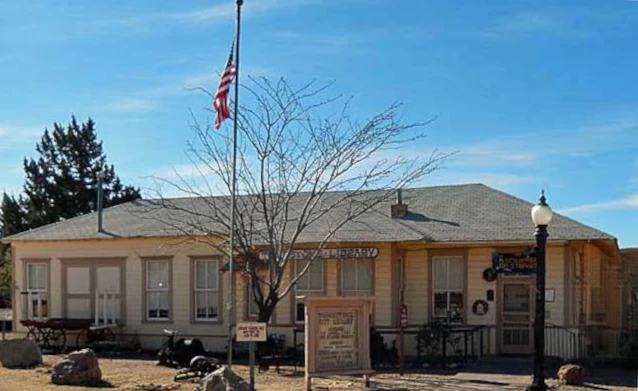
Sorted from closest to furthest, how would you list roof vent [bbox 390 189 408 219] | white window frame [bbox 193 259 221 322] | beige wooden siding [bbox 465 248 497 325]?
1. beige wooden siding [bbox 465 248 497 325]
2. roof vent [bbox 390 189 408 219]
3. white window frame [bbox 193 259 221 322]

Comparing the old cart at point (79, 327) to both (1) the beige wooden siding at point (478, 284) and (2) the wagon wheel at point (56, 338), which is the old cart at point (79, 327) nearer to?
(2) the wagon wheel at point (56, 338)

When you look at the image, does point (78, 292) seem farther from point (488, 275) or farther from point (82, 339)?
point (488, 275)

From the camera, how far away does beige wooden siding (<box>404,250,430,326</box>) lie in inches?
860

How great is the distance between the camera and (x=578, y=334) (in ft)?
65.7

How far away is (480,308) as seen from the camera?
2130 centimetres

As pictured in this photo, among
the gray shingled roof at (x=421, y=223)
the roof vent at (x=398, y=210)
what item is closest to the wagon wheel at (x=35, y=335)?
the gray shingled roof at (x=421, y=223)

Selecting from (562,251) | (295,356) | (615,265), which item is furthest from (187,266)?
(615,265)

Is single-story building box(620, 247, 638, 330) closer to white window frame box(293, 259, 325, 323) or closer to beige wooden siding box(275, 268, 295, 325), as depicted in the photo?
white window frame box(293, 259, 325, 323)

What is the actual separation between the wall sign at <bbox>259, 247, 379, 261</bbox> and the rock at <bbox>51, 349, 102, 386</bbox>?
537 cm

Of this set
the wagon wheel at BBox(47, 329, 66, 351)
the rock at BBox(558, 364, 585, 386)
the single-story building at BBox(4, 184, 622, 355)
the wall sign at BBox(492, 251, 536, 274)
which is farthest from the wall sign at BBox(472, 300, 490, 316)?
the wagon wheel at BBox(47, 329, 66, 351)

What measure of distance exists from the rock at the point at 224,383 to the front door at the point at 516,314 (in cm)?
871

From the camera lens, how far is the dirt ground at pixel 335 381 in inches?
630

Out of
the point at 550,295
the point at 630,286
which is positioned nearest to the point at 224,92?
the point at 550,295

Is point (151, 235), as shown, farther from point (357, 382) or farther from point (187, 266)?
point (357, 382)
